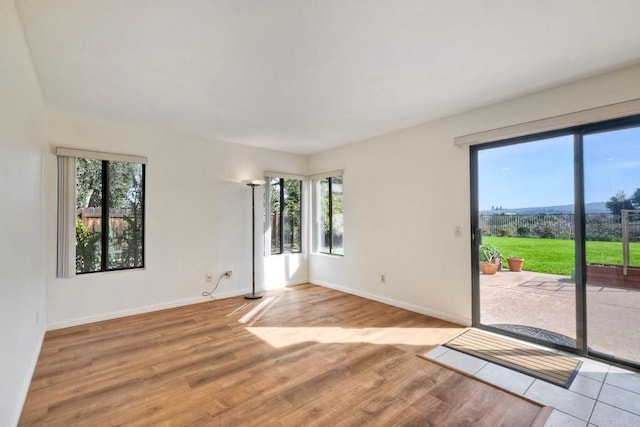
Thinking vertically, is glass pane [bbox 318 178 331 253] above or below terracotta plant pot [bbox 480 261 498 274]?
above

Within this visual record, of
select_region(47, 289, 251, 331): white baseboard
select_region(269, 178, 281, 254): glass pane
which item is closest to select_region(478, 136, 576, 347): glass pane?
select_region(269, 178, 281, 254): glass pane

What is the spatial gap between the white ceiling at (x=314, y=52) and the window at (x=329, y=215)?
202 centimetres

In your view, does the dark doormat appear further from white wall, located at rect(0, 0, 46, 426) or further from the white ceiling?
white wall, located at rect(0, 0, 46, 426)

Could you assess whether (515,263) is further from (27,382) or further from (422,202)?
(27,382)

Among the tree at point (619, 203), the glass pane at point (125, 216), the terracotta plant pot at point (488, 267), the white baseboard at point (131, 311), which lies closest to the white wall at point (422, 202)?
the terracotta plant pot at point (488, 267)

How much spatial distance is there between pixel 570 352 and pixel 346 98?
10.3 ft

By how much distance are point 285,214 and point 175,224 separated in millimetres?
1844

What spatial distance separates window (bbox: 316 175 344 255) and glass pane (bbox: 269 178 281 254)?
738 millimetres

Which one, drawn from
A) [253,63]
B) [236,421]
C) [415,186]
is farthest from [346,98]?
[236,421]

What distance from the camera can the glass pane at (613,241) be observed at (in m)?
2.45

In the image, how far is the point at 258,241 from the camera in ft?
16.5

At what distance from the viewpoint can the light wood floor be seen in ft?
6.28

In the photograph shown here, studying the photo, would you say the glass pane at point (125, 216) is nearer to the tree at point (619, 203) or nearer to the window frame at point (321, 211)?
the window frame at point (321, 211)

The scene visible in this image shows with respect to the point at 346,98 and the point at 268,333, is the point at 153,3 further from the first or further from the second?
the point at 268,333
